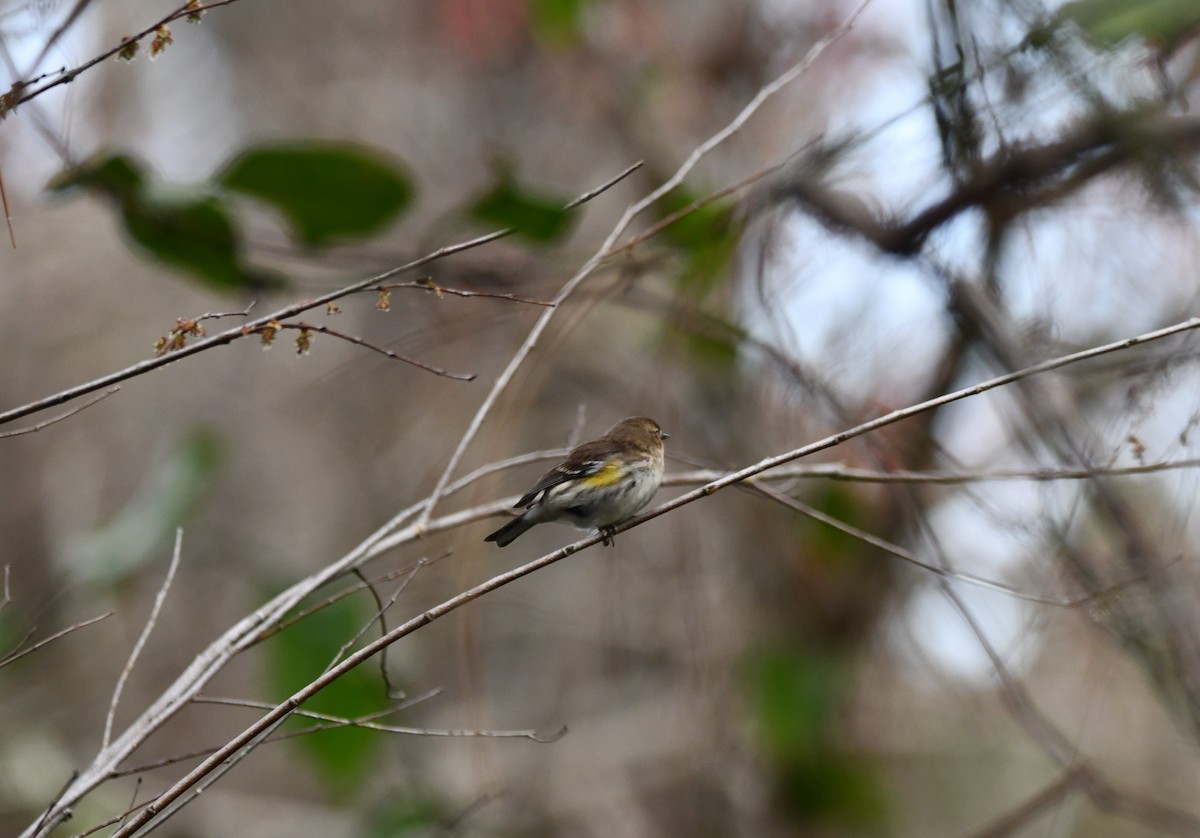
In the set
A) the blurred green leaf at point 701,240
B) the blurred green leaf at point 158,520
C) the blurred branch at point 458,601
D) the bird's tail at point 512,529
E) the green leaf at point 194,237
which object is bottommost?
the blurred branch at point 458,601

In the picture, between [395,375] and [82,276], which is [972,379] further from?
[82,276]

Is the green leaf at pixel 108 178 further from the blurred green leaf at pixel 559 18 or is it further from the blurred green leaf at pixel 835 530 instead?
the blurred green leaf at pixel 835 530

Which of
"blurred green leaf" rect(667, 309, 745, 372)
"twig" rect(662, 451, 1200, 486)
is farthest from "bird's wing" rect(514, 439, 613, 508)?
"blurred green leaf" rect(667, 309, 745, 372)

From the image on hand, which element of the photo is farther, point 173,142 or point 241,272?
point 173,142

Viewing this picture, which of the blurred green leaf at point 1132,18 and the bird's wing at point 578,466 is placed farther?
the bird's wing at point 578,466

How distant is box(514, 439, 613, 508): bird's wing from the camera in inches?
103

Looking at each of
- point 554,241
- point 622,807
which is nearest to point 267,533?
point 622,807

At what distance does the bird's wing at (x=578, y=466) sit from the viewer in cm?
262

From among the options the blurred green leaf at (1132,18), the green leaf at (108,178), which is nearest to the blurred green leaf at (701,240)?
the blurred green leaf at (1132,18)

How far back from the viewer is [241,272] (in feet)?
9.97

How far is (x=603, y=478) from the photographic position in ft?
8.86

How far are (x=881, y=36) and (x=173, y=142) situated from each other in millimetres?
4450

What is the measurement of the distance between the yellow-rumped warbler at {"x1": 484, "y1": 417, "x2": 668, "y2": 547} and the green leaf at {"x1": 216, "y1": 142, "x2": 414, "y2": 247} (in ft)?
2.95

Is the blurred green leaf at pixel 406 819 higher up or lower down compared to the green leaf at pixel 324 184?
lower down
